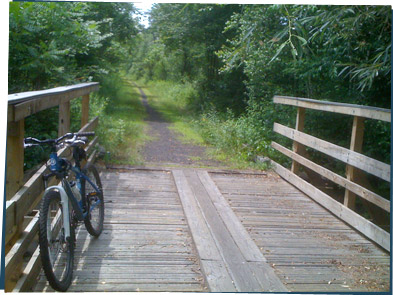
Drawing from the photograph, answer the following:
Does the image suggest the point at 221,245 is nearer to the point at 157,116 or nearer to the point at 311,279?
the point at 311,279

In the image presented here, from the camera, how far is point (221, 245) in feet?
13.8

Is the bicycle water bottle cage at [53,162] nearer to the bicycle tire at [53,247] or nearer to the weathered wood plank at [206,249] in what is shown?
the bicycle tire at [53,247]

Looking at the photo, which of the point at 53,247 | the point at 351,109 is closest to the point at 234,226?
the point at 351,109

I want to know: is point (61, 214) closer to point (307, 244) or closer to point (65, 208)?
point (65, 208)

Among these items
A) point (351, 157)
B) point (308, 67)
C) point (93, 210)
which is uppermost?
point (308, 67)

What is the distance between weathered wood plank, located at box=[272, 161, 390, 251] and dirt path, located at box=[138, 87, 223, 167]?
2.37 meters

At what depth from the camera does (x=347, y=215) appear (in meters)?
5.12

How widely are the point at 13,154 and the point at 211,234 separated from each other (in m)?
2.15

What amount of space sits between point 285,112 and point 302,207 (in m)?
3.62

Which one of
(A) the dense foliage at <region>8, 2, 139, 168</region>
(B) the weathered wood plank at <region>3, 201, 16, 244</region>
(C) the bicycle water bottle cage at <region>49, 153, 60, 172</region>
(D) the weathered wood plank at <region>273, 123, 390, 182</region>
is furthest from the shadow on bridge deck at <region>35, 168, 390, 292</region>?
(A) the dense foliage at <region>8, 2, 139, 168</region>

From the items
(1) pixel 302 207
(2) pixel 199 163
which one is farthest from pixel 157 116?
(1) pixel 302 207

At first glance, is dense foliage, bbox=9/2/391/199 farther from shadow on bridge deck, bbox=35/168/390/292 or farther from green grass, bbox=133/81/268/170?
shadow on bridge deck, bbox=35/168/390/292

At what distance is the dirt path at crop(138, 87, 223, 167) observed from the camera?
8.91 meters

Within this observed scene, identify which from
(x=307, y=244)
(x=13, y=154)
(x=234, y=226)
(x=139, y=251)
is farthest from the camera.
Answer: (x=234, y=226)
